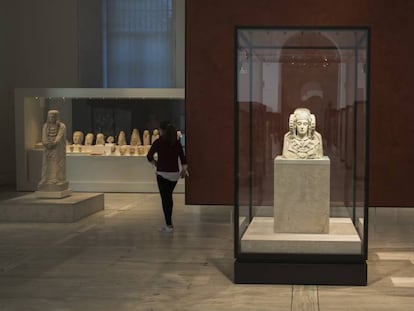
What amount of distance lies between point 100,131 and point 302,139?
31.2 ft

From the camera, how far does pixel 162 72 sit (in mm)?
19766

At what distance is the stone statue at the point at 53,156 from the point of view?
1160cm

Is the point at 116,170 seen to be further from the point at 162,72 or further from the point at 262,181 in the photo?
the point at 262,181

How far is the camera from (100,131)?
1578cm

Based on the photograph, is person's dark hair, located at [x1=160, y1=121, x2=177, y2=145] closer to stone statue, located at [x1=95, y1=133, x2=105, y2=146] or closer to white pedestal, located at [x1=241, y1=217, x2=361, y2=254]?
white pedestal, located at [x1=241, y1=217, x2=361, y2=254]

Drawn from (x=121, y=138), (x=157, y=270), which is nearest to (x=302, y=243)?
(x=157, y=270)

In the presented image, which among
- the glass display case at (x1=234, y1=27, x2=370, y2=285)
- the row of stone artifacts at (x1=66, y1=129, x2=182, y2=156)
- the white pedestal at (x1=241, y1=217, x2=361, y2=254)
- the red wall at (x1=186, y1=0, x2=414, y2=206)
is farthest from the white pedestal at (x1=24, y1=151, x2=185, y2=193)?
the white pedestal at (x1=241, y1=217, x2=361, y2=254)

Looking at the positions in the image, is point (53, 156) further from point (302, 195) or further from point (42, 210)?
point (302, 195)

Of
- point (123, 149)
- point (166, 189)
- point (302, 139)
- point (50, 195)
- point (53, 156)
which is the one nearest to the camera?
point (302, 139)

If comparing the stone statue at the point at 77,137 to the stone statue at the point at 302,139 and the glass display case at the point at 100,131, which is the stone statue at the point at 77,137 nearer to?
the glass display case at the point at 100,131

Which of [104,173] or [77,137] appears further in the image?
[77,137]

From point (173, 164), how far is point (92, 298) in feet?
12.0

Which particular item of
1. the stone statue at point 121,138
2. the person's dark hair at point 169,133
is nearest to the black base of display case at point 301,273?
the person's dark hair at point 169,133

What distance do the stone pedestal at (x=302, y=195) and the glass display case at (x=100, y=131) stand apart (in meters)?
8.29
